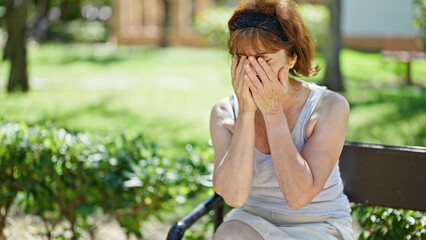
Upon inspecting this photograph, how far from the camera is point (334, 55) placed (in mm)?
10000

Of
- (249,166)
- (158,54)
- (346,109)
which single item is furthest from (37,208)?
(158,54)

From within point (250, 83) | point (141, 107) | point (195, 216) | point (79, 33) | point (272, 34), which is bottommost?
point (79, 33)

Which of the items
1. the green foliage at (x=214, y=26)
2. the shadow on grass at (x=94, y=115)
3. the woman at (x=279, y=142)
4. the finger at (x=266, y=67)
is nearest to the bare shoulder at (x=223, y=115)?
the woman at (x=279, y=142)

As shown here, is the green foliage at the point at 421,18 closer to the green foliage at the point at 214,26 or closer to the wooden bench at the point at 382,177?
the wooden bench at the point at 382,177

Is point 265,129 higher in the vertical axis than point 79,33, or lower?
higher

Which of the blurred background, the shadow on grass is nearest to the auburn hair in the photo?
the blurred background

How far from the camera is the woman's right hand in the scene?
226cm

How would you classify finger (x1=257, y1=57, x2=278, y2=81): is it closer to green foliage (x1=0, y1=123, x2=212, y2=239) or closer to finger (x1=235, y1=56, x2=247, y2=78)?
finger (x1=235, y1=56, x2=247, y2=78)

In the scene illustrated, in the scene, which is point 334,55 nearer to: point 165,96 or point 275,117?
point 165,96

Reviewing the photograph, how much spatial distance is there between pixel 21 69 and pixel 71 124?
9.11 ft

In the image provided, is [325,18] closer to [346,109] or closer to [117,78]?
[117,78]

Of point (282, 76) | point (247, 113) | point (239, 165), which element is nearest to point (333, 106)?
point (282, 76)

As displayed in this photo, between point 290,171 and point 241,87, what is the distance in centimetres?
39

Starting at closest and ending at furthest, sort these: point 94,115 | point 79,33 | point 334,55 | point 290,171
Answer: point 290,171
point 94,115
point 334,55
point 79,33
